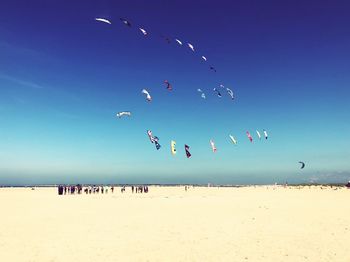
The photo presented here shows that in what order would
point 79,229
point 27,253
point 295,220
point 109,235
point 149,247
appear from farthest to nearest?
point 295,220, point 79,229, point 109,235, point 149,247, point 27,253

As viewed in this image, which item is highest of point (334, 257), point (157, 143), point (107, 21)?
point (107, 21)

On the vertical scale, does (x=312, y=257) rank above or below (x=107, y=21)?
below

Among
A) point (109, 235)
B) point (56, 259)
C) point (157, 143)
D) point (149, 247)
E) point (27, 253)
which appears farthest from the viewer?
point (157, 143)

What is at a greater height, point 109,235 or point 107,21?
point 107,21

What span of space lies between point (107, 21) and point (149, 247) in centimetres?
1033

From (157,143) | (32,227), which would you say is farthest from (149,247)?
(157,143)

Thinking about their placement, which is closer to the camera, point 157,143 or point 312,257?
point 312,257

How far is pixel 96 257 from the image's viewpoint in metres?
12.3

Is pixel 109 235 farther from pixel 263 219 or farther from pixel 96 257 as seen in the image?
pixel 263 219

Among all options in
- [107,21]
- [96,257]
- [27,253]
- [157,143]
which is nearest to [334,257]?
[96,257]

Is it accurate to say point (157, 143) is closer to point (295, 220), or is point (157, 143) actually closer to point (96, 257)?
point (295, 220)

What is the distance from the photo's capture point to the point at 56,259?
1195 cm

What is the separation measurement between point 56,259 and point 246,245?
7.05m

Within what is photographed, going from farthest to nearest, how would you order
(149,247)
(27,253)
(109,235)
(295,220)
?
(295,220), (109,235), (149,247), (27,253)
